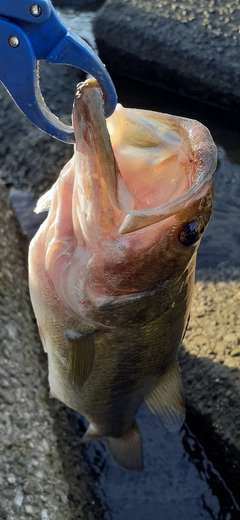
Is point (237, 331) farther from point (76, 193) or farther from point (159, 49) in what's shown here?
point (159, 49)

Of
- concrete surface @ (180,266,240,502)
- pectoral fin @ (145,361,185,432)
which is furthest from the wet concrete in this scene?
pectoral fin @ (145,361,185,432)

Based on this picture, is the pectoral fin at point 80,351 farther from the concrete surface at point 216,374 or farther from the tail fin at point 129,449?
the concrete surface at point 216,374

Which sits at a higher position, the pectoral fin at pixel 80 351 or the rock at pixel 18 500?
the pectoral fin at pixel 80 351

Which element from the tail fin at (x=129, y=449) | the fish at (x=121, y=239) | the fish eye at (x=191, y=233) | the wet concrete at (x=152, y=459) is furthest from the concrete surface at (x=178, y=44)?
the fish eye at (x=191, y=233)

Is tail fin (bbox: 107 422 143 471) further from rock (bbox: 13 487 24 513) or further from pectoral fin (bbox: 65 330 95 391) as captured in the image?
pectoral fin (bbox: 65 330 95 391)

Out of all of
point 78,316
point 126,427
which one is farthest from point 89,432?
point 78,316

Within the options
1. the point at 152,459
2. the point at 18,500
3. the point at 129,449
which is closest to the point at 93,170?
the point at 18,500

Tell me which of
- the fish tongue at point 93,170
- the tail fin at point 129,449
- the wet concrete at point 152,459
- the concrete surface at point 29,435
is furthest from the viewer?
the tail fin at point 129,449
